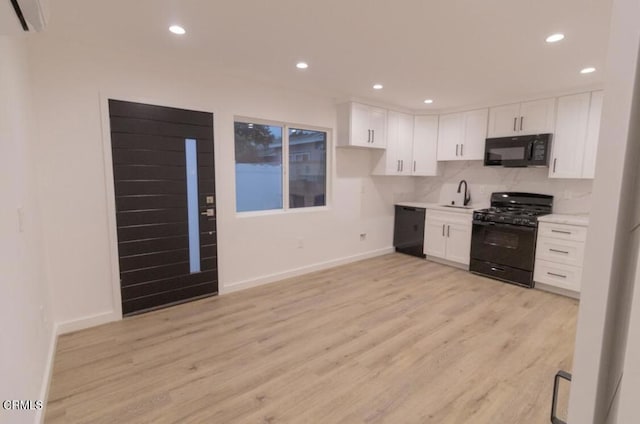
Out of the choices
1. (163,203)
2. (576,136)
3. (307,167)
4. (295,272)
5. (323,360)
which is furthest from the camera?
(307,167)

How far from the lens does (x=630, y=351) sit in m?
0.36

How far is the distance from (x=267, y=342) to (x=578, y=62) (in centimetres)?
384

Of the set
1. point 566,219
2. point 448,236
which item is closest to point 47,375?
point 448,236

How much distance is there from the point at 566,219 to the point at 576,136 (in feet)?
3.39

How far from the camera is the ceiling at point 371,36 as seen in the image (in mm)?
2145

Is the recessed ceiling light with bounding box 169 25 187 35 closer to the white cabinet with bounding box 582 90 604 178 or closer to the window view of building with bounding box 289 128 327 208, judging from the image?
the window view of building with bounding box 289 128 327 208

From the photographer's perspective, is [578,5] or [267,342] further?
[267,342]

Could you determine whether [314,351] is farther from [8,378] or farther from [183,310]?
[8,378]

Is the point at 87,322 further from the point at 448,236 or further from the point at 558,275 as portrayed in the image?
the point at 558,275

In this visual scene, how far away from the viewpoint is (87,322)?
2938 millimetres

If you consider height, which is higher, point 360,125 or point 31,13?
point 360,125

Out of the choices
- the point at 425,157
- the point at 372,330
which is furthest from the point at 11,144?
the point at 425,157

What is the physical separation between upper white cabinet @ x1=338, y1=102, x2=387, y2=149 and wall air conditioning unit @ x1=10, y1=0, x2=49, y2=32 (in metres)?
3.65

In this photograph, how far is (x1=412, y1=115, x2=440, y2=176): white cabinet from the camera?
5.36 m
